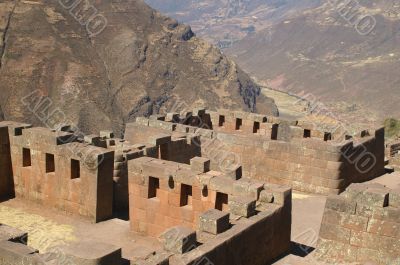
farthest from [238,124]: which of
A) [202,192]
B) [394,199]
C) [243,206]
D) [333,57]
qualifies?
[333,57]

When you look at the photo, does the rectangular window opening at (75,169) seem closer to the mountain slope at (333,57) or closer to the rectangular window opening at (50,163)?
the rectangular window opening at (50,163)

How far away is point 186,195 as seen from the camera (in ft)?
47.6

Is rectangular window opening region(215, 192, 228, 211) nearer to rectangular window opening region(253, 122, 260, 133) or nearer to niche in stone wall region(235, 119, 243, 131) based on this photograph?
rectangular window opening region(253, 122, 260, 133)

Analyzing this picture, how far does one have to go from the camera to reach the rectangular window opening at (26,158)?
17725 millimetres

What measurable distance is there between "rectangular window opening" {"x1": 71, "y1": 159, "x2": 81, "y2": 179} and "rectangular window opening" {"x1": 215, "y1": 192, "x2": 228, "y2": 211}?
4576 mm

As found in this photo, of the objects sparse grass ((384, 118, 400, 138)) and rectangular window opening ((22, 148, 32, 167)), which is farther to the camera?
sparse grass ((384, 118, 400, 138))

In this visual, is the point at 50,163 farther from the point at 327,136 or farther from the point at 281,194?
the point at 327,136

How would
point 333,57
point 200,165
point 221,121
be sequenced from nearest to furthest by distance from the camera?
point 200,165 → point 221,121 → point 333,57

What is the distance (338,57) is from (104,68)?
6476 cm

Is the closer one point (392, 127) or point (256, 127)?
point (256, 127)

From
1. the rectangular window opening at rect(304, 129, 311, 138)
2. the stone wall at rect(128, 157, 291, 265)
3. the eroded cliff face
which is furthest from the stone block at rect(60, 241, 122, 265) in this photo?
the eroded cliff face

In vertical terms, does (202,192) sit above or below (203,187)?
below

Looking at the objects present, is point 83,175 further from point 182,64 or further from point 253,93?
point 253,93

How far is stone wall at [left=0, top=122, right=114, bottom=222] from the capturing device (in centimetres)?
1593
